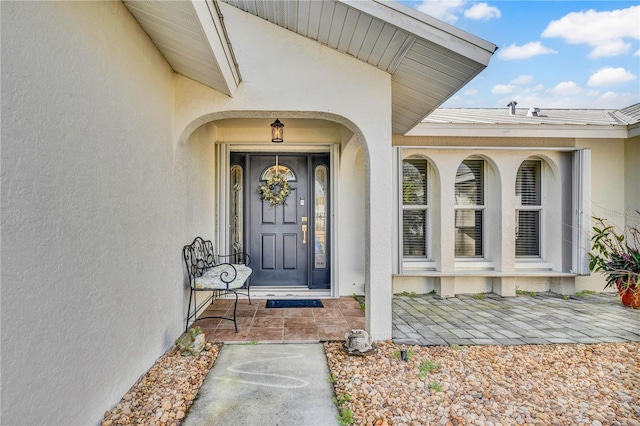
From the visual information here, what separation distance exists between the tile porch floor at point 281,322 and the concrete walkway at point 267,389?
205mm

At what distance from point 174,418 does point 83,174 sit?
5.02 ft

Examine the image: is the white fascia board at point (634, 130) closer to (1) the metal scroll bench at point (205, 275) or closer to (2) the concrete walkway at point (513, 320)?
(2) the concrete walkway at point (513, 320)

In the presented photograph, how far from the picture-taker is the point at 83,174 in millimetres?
1695

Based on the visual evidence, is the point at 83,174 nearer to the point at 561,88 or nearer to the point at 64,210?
the point at 64,210

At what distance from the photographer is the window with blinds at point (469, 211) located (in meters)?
5.07

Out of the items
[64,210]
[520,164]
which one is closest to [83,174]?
[64,210]

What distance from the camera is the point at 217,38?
7.27 feet

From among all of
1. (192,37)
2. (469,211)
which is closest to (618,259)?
(469,211)

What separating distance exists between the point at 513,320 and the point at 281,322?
2.71 m

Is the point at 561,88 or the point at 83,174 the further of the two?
the point at 561,88

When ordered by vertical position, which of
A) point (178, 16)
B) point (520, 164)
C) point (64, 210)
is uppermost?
point (178, 16)

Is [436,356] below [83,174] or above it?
below

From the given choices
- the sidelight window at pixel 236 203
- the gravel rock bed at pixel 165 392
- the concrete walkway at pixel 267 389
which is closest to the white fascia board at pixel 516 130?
the sidelight window at pixel 236 203

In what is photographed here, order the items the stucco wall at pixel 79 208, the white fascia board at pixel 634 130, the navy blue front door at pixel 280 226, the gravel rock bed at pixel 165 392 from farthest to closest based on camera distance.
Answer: the navy blue front door at pixel 280 226, the white fascia board at pixel 634 130, the gravel rock bed at pixel 165 392, the stucco wall at pixel 79 208
